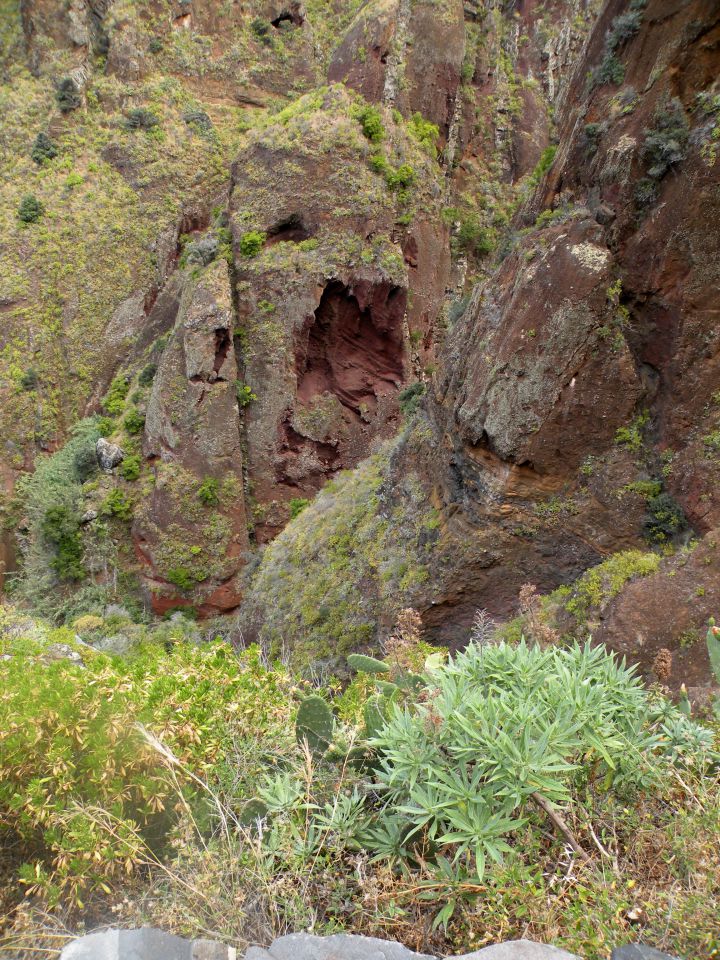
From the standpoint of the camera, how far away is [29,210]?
119 ft

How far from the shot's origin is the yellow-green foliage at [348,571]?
47.4 feet

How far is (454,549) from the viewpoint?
13.3m

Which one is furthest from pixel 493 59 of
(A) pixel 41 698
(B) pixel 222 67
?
(A) pixel 41 698

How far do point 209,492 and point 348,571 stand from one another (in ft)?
33.4

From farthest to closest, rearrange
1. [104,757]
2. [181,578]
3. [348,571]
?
[181,578] < [348,571] < [104,757]

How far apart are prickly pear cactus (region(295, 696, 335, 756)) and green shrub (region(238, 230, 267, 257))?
24.2 meters

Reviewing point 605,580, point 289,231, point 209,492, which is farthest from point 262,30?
point 605,580

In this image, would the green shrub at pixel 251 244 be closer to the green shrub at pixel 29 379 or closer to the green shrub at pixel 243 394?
the green shrub at pixel 243 394

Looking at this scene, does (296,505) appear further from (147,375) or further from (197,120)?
(197,120)

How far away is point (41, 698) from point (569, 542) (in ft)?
32.8

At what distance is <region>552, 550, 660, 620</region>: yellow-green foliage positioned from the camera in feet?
34.5

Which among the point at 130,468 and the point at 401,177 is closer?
the point at 130,468

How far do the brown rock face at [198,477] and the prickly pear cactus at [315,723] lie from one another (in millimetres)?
20935

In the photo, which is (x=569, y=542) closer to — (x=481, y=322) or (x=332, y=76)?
(x=481, y=322)
